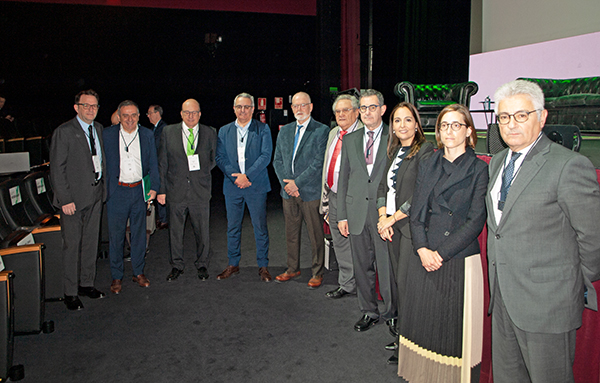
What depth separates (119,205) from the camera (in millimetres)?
3352

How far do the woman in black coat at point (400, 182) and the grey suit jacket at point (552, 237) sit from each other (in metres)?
0.67

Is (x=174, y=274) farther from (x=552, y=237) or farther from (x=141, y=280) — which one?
(x=552, y=237)

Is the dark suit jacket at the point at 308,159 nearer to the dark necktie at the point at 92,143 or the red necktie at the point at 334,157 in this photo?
the red necktie at the point at 334,157

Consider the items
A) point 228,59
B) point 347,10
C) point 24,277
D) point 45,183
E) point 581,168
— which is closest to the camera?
point 581,168

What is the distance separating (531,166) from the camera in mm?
1433

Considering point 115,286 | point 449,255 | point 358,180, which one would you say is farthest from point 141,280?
point 449,255

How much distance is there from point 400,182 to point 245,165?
1.72m

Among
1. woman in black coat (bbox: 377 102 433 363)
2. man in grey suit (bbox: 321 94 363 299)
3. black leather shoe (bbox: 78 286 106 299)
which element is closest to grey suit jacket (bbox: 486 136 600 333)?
woman in black coat (bbox: 377 102 433 363)

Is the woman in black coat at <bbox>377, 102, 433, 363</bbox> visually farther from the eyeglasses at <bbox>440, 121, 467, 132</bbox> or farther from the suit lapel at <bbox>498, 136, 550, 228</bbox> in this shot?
the suit lapel at <bbox>498, 136, 550, 228</bbox>

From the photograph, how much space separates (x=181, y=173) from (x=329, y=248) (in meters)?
1.54

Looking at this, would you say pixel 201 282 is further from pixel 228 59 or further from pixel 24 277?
pixel 228 59

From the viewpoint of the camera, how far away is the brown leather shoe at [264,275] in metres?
3.61

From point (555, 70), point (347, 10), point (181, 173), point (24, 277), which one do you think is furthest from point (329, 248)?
point (347, 10)

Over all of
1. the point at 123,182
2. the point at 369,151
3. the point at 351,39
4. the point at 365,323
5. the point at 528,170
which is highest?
the point at 351,39
